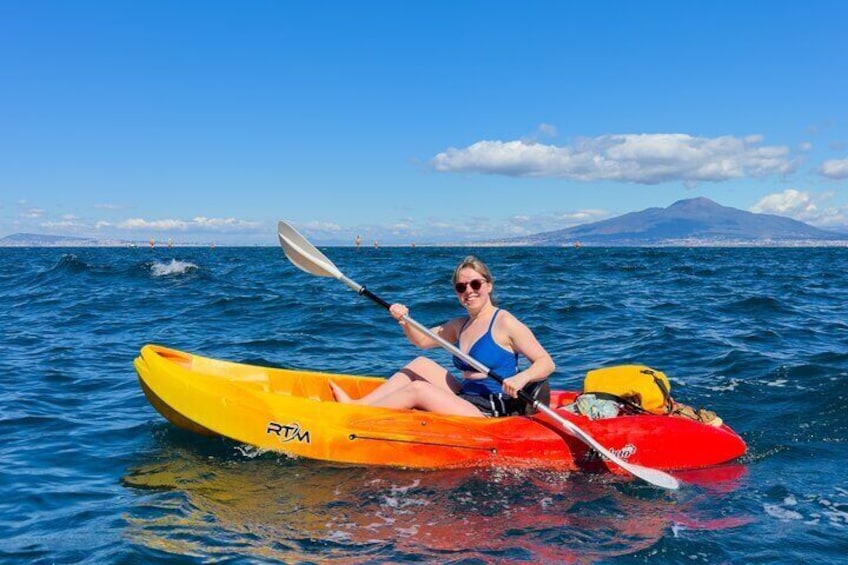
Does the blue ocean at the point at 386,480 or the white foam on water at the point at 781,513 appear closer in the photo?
the blue ocean at the point at 386,480

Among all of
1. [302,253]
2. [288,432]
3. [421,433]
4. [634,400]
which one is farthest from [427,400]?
[302,253]

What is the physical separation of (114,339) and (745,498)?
10.3 metres

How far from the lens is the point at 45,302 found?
56.6 ft

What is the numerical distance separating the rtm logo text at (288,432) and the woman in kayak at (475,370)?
2.16 ft

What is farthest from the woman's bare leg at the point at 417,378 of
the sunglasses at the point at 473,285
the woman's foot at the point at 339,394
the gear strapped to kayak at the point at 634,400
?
the gear strapped to kayak at the point at 634,400

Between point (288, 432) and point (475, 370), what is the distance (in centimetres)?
176

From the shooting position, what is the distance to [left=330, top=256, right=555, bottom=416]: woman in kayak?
19.1 ft

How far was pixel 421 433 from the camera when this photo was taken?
5.77m

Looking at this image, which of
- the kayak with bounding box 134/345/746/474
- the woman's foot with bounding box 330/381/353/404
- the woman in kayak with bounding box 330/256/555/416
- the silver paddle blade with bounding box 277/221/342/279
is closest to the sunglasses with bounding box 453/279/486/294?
the woman in kayak with bounding box 330/256/555/416

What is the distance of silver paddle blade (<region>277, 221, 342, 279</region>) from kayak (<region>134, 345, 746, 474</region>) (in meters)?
2.10

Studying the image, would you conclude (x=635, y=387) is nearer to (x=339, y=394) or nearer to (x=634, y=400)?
(x=634, y=400)

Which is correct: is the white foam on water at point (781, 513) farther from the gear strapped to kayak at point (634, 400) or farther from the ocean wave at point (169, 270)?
the ocean wave at point (169, 270)

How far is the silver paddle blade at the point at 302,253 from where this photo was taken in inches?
311

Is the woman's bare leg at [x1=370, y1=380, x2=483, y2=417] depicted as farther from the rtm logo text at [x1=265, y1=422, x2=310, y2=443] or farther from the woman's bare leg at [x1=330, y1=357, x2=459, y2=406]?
the rtm logo text at [x1=265, y1=422, x2=310, y2=443]
